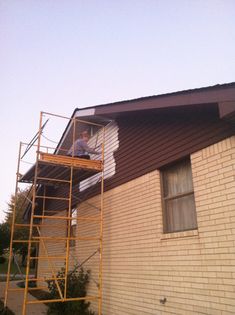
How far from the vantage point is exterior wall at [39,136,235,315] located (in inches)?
198

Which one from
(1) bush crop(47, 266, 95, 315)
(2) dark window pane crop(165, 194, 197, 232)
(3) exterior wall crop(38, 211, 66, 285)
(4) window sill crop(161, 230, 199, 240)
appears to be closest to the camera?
(4) window sill crop(161, 230, 199, 240)

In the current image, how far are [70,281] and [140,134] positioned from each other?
499cm

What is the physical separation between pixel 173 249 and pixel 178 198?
1.07 meters

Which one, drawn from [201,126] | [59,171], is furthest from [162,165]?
[59,171]

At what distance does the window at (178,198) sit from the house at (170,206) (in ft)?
0.07

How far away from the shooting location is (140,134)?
797cm

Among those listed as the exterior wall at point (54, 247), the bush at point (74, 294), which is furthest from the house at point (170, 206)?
the exterior wall at point (54, 247)

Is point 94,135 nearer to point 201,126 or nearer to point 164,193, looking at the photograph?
point 164,193

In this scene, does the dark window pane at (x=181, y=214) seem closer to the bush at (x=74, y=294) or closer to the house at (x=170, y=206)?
the house at (x=170, y=206)

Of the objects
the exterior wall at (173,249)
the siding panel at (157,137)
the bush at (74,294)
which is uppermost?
the siding panel at (157,137)

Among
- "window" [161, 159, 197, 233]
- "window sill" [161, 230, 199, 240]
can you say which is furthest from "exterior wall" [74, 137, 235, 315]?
"window" [161, 159, 197, 233]

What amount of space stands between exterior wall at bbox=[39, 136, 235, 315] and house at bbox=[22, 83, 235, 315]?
0.7 inches

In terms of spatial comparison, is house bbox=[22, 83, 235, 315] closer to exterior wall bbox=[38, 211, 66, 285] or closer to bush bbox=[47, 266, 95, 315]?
bush bbox=[47, 266, 95, 315]

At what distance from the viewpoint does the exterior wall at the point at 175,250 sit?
A: 504cm
